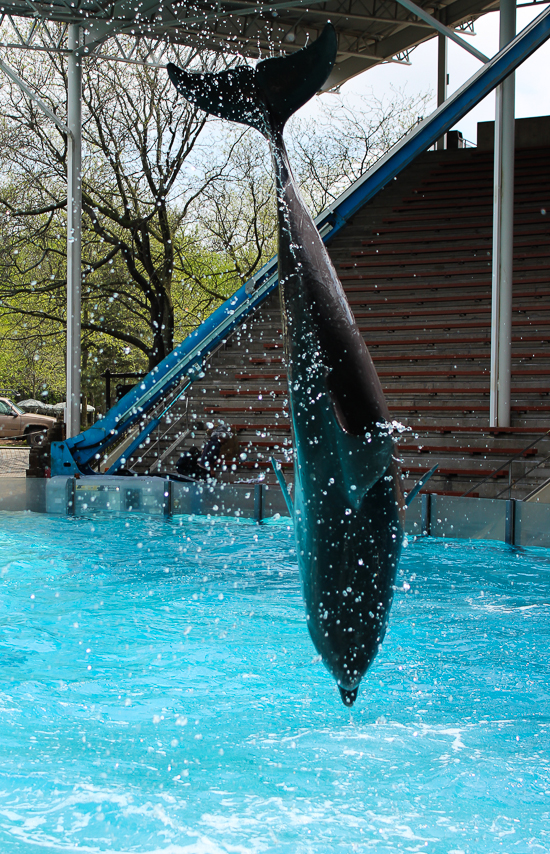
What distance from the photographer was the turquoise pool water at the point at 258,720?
116 inches

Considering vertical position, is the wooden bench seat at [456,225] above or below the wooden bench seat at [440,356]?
above

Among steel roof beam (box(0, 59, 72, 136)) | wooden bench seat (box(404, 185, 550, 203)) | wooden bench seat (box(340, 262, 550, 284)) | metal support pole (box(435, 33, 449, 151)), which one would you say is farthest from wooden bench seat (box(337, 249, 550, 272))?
metal support pole (box(435, 33, 449, 151))

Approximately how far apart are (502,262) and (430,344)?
9.12 ft

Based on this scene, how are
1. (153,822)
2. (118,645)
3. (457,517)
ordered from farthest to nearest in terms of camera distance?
1. (457,517)
2. (118,645)
3. (153,822)

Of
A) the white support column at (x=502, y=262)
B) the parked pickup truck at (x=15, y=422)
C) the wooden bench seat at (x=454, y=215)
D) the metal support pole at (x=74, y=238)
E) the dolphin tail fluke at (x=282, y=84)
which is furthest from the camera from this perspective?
the parked pickup truck at (x=15, y=422)

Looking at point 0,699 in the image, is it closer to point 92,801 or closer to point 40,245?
point 92,801

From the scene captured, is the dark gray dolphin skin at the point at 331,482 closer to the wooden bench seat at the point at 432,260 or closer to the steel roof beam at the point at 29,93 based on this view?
the steel roof beam at the point at 29,93

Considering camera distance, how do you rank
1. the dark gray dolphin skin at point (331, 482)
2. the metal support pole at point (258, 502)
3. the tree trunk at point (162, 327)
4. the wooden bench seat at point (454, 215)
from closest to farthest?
the dark gray dolphin skin at point (331, 482) → the metal support pole at point (258, 502) → the wooden bench seat at point (454, 215) → the tree trunk at point (162, 327)

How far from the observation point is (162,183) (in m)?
18.0

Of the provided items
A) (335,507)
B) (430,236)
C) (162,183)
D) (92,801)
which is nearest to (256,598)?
(92,801)

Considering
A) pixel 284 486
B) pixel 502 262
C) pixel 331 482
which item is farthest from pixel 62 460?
pixel 331 482

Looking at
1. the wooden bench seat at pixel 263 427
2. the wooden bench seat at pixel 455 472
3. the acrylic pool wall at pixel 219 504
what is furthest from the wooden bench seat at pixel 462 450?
the acrylic pool wall at pixel 219 504

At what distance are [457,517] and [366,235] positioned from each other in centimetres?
937

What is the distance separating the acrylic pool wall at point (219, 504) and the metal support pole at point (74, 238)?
1.54 m
